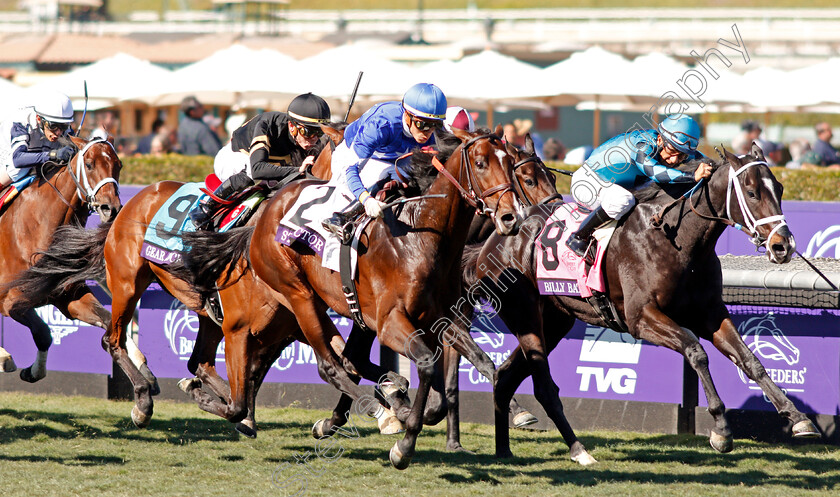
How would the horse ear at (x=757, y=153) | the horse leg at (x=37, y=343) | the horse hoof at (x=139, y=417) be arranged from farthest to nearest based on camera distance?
the horse leg at (x=37, y=343) → the horse hoof at (x=139, y=417) → the horse ear at (x=757, y=153)

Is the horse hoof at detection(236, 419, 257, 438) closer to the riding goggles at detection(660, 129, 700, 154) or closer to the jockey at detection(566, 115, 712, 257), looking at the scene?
the jockey at detection(566, 115, 712, 257)

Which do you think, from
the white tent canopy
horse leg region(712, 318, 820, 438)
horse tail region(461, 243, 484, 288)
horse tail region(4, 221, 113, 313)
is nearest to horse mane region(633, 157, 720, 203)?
horse leg region(712, 318, 820, 438)

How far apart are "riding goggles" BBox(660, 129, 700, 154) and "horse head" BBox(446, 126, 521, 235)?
148 cm

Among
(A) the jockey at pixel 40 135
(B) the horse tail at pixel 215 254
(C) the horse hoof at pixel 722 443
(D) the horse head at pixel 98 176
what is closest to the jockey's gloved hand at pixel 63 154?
(A) the jockey at pixel 40 135

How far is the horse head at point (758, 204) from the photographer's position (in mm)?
5387

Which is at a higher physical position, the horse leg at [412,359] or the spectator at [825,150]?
the spectator at [825,150]

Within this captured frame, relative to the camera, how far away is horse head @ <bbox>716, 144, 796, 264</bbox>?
5.39 metres

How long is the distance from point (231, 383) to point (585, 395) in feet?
8.31

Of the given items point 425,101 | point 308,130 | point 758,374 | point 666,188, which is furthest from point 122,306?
point 758,374

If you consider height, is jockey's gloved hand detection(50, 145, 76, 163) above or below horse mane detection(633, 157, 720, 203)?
above

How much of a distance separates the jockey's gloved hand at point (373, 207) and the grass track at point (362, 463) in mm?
1490

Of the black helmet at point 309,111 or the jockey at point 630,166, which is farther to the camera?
the jockey at point 630,166

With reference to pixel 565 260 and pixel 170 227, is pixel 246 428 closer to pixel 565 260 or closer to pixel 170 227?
pixel 170 227

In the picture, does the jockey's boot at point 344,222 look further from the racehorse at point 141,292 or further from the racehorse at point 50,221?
the racehorse at point 50,221
